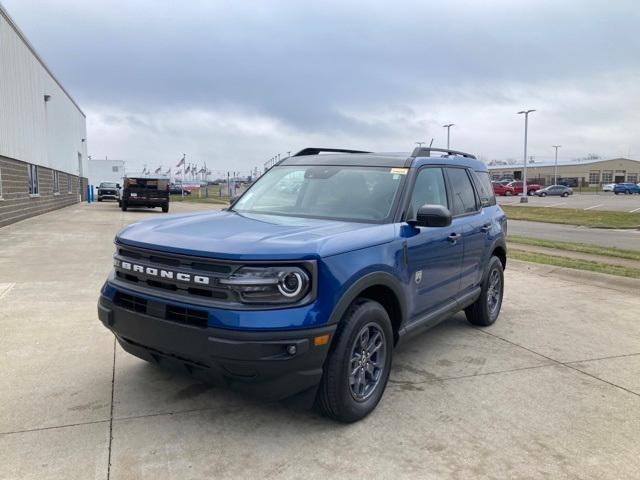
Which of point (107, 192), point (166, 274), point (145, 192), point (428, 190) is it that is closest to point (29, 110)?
point (145, 192)

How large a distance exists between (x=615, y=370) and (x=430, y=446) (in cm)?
245

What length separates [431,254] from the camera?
428 cm

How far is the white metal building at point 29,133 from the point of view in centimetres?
1662

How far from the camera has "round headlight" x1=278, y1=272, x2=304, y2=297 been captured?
301 centimetres

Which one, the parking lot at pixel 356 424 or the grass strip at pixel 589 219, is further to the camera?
the grass strip at pixel 589 219

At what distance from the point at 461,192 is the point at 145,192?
71.7 feet

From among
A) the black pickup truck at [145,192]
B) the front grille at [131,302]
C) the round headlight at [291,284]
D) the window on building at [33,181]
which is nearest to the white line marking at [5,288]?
the front grille at [131,302]

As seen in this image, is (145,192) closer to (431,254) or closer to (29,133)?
(29,133)

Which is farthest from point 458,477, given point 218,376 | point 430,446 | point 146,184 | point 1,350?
point 146,184

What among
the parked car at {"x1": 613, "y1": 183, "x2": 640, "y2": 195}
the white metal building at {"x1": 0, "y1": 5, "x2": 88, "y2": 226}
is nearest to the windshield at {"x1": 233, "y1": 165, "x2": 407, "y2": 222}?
the white metal building at {"x1": 0, "y1": 5, "x2": 88, "y2": 226}

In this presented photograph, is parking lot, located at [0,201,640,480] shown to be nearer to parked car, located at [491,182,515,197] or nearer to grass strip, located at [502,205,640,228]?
grass strip, located at [502,205,640,228]

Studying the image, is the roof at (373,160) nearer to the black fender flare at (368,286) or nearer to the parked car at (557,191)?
the black fender flare at (368,286)

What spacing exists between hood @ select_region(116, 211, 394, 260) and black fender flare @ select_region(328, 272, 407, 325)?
0.23 m

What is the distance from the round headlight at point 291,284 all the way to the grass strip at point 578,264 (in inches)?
311
